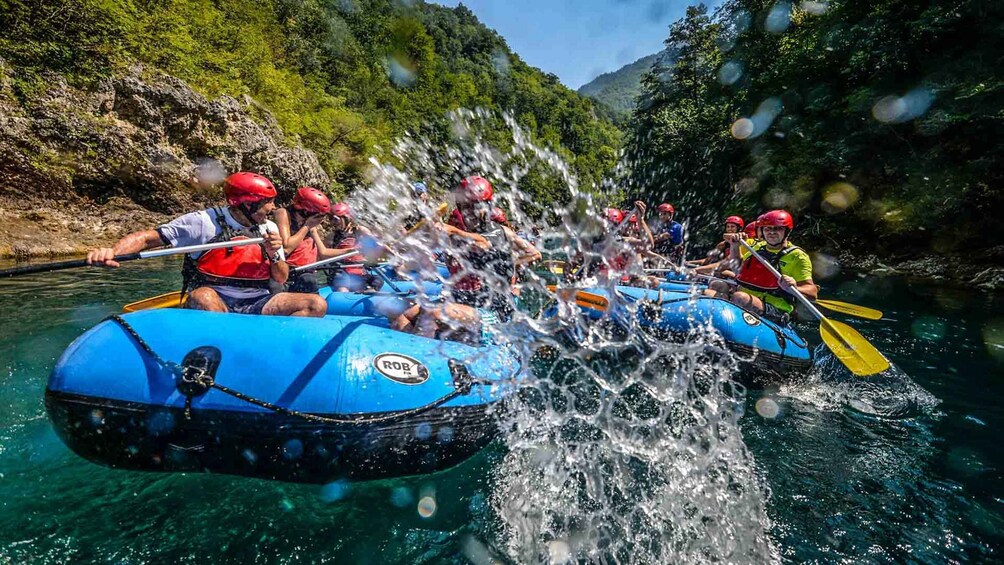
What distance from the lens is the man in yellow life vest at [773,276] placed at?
602 centimetres

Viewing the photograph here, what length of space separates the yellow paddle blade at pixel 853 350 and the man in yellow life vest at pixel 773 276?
1.62 feet

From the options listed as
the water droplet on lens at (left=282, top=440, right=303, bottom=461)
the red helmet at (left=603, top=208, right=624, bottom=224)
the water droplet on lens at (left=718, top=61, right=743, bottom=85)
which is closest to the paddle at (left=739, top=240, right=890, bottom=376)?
the red helmet at (left=603, top=208, right=624, bottom=224)

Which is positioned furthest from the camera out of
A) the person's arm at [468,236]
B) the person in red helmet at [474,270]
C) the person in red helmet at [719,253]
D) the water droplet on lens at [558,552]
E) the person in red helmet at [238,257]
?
the person in red helmet at [719,253]

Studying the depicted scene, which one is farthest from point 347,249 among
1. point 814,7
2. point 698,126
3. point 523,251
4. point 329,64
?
point 329,64

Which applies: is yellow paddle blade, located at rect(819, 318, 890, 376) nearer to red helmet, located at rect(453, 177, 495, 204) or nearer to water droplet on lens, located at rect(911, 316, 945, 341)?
water droplet on lens, located at rect(911, 316, 945, 341)

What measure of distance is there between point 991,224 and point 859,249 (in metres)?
3.70

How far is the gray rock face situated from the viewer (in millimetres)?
11195

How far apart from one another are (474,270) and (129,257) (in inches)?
106

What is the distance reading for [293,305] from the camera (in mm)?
3951

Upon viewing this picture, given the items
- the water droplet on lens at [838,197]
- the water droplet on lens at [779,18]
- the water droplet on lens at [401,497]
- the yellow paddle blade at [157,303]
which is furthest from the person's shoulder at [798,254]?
the water droplet on lens at [779,18]

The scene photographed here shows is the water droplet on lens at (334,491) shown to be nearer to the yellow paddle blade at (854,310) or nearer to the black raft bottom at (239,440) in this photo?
the black raft bottom at (239,440)

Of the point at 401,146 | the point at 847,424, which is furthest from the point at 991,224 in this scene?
the point at 401,146

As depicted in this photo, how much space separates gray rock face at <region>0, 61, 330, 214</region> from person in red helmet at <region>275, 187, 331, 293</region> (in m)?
10.3

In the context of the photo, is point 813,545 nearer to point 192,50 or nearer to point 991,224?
point 991,224
